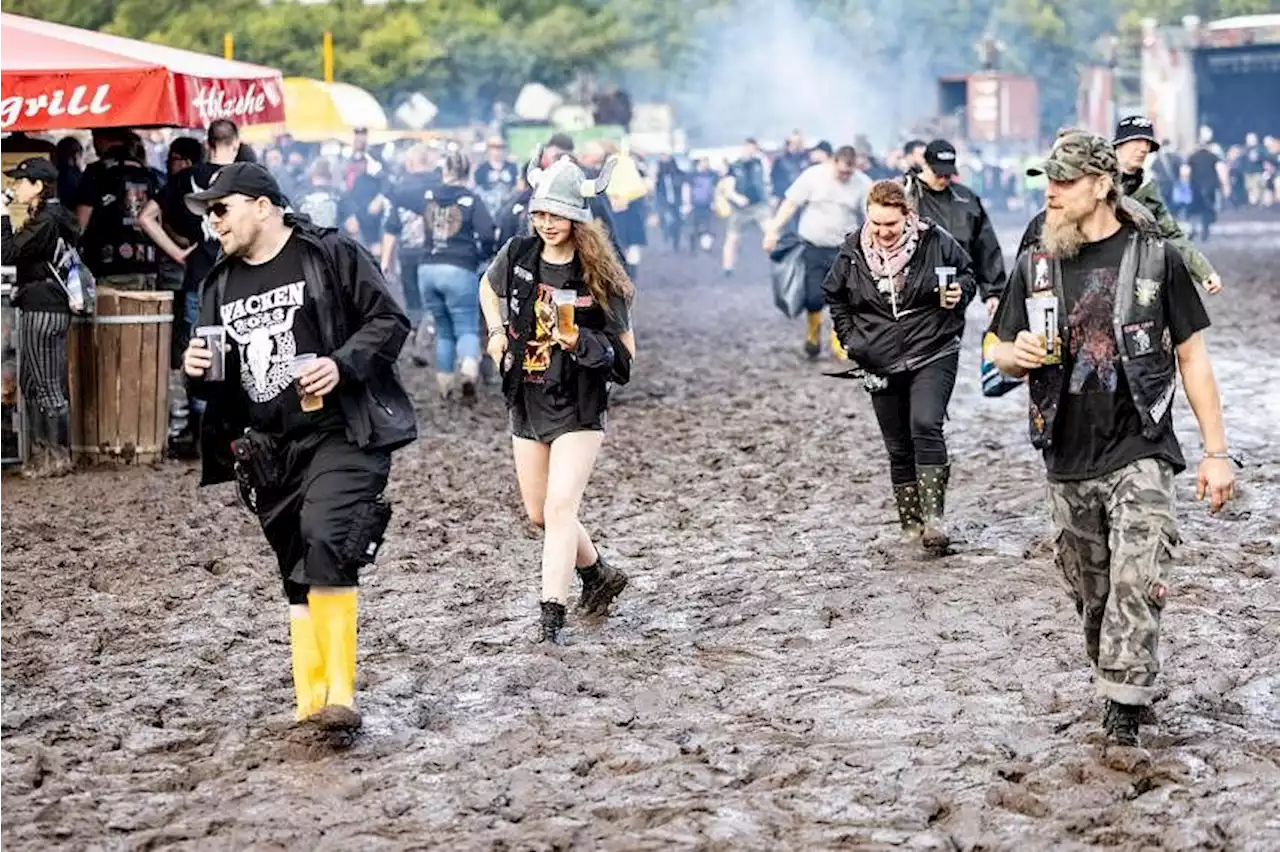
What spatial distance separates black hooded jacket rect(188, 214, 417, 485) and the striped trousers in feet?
18.0

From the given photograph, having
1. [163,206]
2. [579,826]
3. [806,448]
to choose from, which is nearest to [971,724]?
[579,826]

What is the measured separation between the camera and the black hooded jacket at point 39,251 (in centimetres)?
1163

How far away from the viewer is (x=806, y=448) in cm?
1294

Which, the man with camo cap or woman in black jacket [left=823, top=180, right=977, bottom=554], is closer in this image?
the man with camo cap

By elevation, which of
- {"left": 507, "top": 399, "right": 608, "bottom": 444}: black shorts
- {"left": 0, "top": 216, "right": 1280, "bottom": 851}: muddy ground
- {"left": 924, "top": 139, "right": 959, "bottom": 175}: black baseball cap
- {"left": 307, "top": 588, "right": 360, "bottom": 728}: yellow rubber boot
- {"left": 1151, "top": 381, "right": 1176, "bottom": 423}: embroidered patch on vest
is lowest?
{"left": 0, "top": 216, "right": 1280, "bottom": 851}: muddy ground

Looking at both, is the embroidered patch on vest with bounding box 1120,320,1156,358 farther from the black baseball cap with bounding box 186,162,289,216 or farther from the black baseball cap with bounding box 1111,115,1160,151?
the black baseball cap with bounding box 1111,115,1160,151

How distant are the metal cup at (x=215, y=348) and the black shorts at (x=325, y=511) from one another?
34 cm

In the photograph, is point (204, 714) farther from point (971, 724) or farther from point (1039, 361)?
point (1039, 361)

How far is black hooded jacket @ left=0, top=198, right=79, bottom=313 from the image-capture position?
458 inches

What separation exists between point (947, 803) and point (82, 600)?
14.0 ft

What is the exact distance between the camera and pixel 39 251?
38.4 ft

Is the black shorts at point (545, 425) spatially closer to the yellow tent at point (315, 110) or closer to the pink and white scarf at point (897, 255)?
the pink and white scarf at point (897, 255)

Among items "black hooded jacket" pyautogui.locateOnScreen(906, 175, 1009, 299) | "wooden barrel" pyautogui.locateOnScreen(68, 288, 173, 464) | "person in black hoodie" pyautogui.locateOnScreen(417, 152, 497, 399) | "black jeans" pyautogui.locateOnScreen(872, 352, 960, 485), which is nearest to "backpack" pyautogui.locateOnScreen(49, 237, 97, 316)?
"wooden barrel" pyautogui.locateOnScreen(68, 288, 173, 464)

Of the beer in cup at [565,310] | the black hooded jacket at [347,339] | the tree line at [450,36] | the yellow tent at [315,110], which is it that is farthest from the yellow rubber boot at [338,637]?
the tree line at [450,36]
